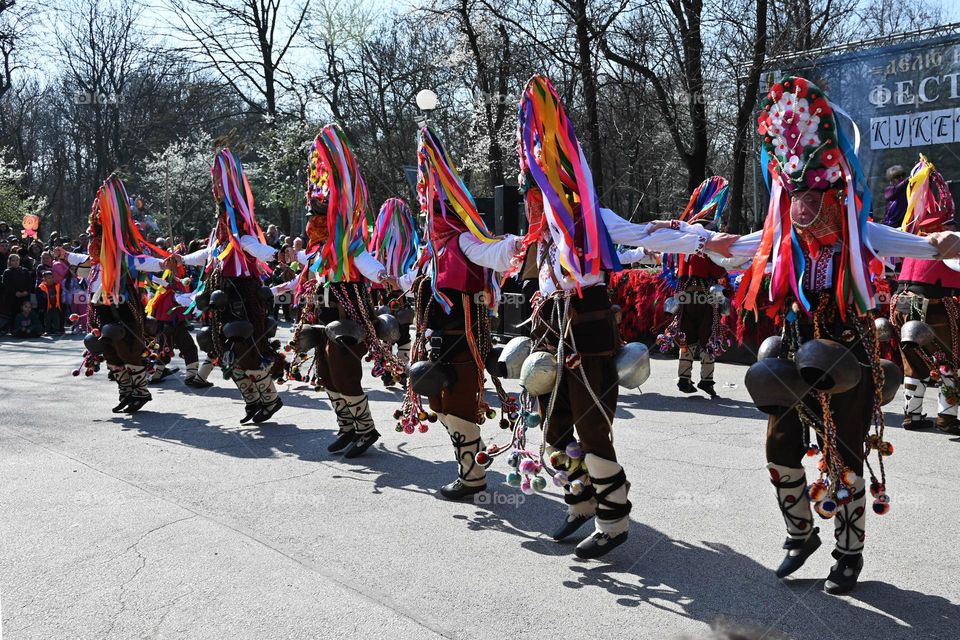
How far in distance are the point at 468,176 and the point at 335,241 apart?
18.7 m

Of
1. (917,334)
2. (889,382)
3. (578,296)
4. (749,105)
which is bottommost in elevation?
(917,334)

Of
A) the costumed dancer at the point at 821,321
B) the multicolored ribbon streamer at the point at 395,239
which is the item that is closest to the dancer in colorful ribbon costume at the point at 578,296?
the costumed dancer at the point at 821,321

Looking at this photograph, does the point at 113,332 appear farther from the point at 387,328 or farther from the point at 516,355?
the point at 516,355

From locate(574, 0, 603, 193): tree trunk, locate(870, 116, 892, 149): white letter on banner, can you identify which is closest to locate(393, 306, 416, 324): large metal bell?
locate(574, 0, 603, 193): tree trunk

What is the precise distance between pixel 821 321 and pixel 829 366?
316mm

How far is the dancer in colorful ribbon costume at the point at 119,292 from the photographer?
317 inches

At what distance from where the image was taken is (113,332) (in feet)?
26.3

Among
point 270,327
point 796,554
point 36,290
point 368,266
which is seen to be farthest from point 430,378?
point 36,290

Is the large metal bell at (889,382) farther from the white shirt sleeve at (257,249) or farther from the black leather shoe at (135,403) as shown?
the black leather shoe at (135,403)

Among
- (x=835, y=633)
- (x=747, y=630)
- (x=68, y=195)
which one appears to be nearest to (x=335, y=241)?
(x=835, y=633)

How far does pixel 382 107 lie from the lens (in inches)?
1011

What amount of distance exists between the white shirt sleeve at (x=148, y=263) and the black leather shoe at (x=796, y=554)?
6.42 metres

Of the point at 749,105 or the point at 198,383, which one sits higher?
the point at 749,105

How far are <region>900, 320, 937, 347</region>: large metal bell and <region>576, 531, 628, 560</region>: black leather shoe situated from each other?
374 centimetres
